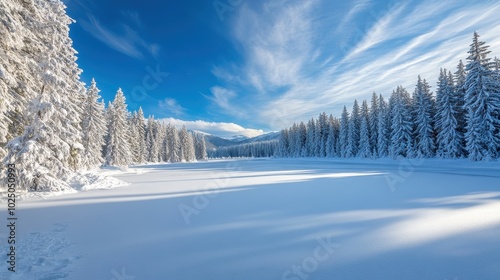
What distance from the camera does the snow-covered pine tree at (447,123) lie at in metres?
31.9

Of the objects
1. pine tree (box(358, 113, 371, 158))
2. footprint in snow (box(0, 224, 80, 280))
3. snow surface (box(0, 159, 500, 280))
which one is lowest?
snow surface (box(0, 159, 500, 280))

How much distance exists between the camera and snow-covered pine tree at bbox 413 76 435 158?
37500 mm

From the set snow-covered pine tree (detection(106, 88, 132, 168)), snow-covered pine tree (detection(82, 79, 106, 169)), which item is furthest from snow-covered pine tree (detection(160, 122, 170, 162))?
snow-covered pine tree (detection(82, 79, 106, 169))

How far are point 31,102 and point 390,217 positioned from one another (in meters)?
18.0

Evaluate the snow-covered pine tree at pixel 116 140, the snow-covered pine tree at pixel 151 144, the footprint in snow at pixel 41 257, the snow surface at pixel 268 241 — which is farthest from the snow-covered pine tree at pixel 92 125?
the snow-covered pine tree at pixel 151 144

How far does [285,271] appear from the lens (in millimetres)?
3906

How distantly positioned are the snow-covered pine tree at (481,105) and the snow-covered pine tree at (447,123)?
384cm

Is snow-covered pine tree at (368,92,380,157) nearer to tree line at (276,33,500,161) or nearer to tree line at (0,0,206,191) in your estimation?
tree line at (276,33,500,161)

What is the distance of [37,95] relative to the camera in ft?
42.8

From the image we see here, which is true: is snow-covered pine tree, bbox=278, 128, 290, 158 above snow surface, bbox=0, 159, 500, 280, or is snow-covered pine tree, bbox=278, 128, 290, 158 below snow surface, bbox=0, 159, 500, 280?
above

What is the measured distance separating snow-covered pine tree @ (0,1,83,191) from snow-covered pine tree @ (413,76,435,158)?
153 ft

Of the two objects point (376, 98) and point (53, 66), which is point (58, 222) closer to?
point (53, 66)

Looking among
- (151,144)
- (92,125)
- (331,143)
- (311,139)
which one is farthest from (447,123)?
(151,144)

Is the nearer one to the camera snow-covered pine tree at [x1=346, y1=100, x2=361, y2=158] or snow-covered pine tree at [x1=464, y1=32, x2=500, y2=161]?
snow-covered pine tree at [x1=464, y1=32, x2=500, y2=161]
